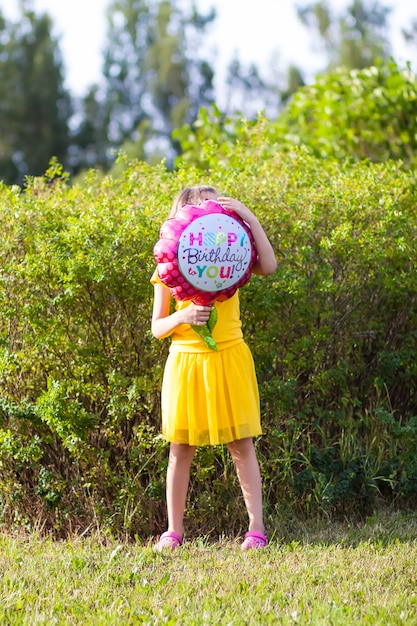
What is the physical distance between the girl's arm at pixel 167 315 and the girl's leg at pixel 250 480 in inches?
24.6

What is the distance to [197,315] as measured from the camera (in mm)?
3893

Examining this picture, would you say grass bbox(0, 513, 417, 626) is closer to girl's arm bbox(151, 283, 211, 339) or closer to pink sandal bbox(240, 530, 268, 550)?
pink sandal bbox(240, 530, 268, 550)

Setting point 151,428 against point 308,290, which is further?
point 308,290

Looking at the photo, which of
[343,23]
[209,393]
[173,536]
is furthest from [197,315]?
[343,23]

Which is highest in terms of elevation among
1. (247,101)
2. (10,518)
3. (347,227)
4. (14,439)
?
(247,101)

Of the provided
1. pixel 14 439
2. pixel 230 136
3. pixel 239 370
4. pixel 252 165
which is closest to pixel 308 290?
pixel 239 370

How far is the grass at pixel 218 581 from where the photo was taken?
10.6 ft

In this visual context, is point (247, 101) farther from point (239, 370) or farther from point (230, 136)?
point (239, 370)

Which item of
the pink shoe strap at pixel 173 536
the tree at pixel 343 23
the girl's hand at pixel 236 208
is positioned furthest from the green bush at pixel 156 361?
the tree at pixel 343 23

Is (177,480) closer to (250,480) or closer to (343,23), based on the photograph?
(250,480)

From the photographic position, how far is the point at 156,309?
4121mm

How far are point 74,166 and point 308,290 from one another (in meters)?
30.4

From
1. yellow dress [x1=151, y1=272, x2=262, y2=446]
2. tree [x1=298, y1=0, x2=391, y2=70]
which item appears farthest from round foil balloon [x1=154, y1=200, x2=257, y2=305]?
tree [x1=298, y1=0, x2=391, y2=70]

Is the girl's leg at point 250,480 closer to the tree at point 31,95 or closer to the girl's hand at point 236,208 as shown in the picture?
the girl's hand at point 236,208
